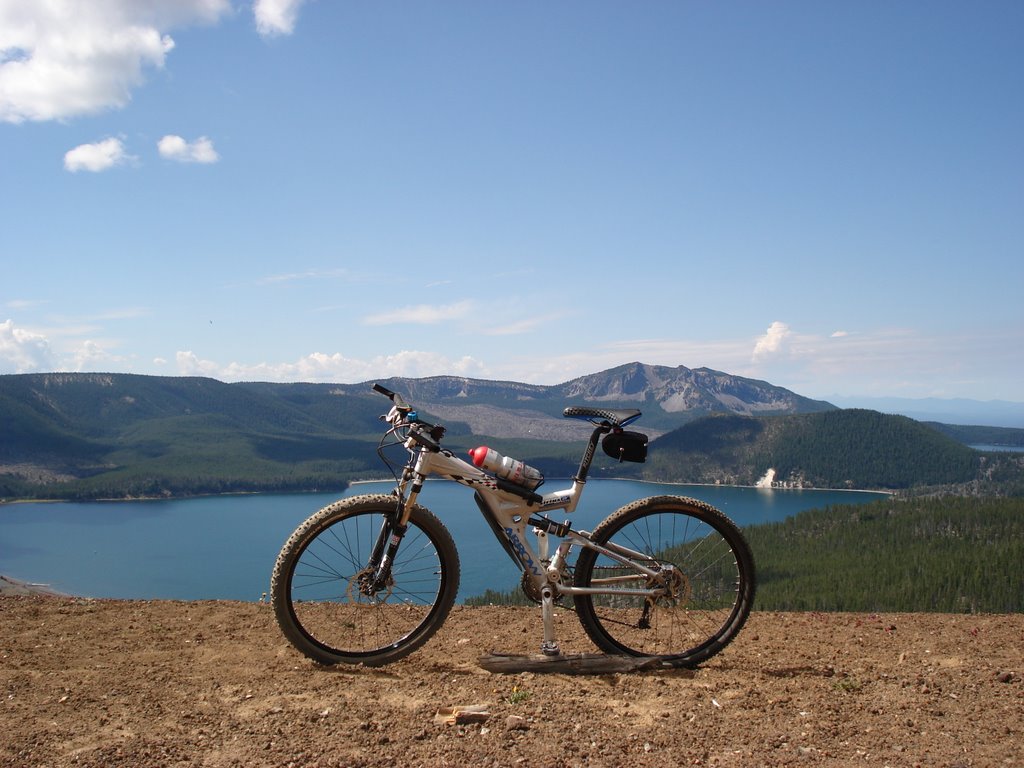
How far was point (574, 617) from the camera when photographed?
7156 mm

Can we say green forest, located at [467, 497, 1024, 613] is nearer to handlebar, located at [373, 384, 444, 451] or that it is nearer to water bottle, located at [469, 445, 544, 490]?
water bottle, located at [469, 445, 544, 490]

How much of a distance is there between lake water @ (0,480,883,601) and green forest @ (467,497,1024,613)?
11.3 meters

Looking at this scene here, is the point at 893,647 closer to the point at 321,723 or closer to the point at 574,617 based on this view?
the point at 574,617

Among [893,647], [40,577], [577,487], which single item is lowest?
[40,577]

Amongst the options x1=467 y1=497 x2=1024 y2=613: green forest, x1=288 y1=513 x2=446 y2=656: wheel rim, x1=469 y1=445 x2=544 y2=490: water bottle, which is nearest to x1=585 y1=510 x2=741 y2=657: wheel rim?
x1=469 y1=445 x2=544 y2=490: water bottle

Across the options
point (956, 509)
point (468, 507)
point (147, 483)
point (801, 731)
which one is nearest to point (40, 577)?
point (468, 507)

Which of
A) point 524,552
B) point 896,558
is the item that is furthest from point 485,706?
point 896,558

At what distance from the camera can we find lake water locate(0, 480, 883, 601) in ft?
255

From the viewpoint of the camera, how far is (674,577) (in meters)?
5.58

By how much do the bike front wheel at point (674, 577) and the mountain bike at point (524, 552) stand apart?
1cm

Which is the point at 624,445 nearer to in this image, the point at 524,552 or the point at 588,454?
the point at 588,454

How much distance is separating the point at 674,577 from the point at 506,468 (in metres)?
1.60

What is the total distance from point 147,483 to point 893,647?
19477 cm

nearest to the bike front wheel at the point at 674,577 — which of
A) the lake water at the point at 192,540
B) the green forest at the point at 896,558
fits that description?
the green forest at the point at 896,558
